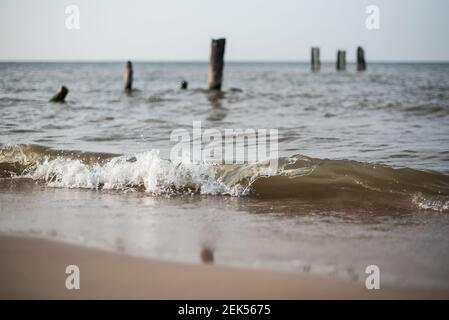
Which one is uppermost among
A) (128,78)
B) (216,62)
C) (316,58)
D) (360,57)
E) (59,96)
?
(316,58)

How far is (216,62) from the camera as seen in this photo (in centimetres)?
2020

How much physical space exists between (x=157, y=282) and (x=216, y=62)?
17448 mm

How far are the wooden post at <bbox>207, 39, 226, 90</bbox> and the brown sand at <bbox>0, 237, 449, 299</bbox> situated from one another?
16.9 meters

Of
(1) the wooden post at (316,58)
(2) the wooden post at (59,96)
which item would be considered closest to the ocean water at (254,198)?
(2) the wooden post at (59,96)

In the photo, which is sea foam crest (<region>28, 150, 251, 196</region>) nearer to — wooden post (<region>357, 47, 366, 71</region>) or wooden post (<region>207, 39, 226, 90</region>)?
wooden post (<region>207, 39, 226, 90</region>)

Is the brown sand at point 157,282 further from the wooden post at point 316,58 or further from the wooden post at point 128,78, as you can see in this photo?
the wooden post at point 316,58

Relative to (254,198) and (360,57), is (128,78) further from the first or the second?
(360,57)

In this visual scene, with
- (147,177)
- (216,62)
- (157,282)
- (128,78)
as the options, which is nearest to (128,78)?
(128,78)

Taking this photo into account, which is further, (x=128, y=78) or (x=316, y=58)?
(x=316, y=58)

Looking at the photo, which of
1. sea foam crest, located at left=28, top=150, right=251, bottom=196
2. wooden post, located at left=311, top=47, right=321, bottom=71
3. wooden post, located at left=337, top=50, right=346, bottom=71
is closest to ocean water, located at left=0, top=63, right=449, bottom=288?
sea foam crest, located at left=28, top=150, right=251, bottom=196

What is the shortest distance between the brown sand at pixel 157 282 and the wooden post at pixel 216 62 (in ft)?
55.6

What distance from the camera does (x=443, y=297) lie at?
10.4 ft

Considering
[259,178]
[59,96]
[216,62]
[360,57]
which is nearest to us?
[259,178]

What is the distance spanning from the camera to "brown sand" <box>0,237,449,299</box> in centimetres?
318
